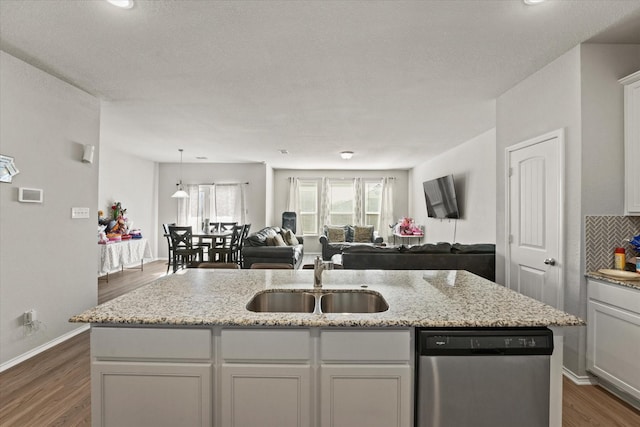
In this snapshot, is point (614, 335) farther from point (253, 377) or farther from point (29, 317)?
point (29, 317)

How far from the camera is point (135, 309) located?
4.99ft

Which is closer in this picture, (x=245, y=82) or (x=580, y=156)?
(x=580, y=156)

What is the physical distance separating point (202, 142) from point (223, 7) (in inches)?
169

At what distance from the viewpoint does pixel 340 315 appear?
146 cm

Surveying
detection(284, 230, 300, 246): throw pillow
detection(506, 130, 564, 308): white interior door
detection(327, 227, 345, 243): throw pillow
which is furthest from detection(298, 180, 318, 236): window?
detection(506, 130, 564, 308): white interior door

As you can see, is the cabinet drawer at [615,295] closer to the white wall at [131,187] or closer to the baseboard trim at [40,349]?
the baseboard trim at [40,349]

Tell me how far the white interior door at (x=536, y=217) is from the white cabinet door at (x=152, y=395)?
9.07 ft

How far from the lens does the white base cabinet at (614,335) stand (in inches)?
82.9

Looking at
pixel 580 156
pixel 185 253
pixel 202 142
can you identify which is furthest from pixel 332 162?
pixel 580 156

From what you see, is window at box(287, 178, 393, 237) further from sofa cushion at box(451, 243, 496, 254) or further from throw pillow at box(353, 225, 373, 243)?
sofa cushion at box(451, 243, 496, 254)

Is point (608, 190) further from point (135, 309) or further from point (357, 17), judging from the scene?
point (135, 309)

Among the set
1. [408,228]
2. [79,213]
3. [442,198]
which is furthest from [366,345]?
[408,228]

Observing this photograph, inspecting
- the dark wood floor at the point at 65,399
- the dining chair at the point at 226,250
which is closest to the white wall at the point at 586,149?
the dark wood floor at the point at 65,399

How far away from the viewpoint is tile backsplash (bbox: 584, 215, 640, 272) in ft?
8.18
